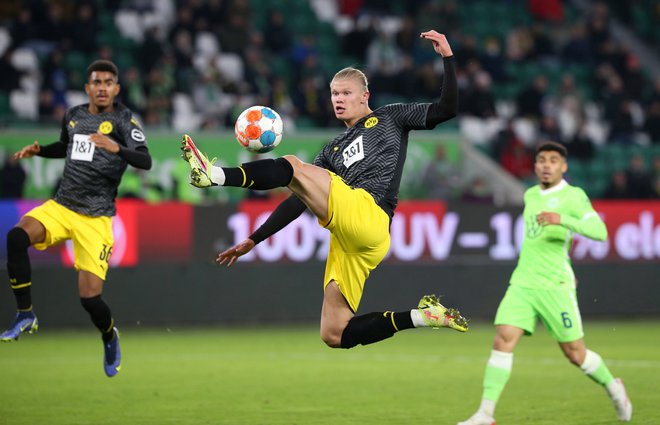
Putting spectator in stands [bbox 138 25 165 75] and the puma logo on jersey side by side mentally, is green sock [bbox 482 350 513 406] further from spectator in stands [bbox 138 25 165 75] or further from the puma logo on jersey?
spectator in stands [bbox 138 25 165 75]

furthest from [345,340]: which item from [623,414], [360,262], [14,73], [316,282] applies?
[14,73]

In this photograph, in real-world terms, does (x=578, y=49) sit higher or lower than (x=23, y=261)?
higher

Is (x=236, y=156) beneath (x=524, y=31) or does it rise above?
beneath

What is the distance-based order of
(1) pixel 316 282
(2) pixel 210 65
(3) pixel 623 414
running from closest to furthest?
(3) pixel 623 414
(1) pixel 316 282
(2) pixel 210 65

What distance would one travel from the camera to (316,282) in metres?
16.0

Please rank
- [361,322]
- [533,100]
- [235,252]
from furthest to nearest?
[533,100], [235,252], [361,322]

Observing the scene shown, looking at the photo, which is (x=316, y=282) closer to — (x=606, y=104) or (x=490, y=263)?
(x=490, y=263)

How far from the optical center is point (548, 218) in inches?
316

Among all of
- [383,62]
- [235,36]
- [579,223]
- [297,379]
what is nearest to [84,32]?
[235,36]

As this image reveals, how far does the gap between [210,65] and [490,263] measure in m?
5.57

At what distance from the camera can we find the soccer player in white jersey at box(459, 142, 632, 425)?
806cm

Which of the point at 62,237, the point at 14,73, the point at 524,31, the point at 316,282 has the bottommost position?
the point at 316,282

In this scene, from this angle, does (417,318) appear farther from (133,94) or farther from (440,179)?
(133,94)

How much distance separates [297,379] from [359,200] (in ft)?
13.1
